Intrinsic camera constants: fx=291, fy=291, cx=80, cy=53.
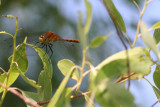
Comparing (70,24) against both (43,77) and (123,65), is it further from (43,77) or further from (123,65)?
(123,65)

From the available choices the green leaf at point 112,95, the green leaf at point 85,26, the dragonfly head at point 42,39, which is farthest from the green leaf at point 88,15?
the dragonfly head at point 42,39

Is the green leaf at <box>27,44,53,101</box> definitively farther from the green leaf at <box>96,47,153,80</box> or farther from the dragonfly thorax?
the green leaf at <box>96,47,153,80</box>

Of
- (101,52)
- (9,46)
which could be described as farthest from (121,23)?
(101,52)

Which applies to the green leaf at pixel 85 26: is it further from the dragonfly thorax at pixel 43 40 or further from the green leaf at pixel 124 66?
the dragonfly thorax at pixel 43 40

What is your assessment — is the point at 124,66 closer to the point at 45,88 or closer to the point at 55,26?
the point at 45,88

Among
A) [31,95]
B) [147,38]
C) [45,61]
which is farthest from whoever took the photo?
[45,61]

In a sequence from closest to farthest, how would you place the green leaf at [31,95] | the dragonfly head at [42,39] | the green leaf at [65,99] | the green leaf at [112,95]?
the green leaf at [112,95] → the green leaf at [65,99] → the green leaf at [31,95] → the dragonfly head at [42,39]

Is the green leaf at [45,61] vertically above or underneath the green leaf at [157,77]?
above

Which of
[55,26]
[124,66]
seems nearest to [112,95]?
[124,66]
